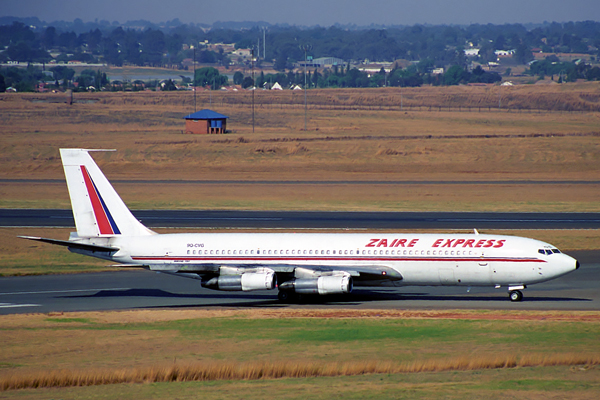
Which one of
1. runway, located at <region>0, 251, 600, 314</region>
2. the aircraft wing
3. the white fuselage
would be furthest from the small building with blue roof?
the aircraft wing

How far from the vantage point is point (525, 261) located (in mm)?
39938

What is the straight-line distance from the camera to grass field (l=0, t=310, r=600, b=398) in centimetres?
2520

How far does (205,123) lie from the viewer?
130 metres

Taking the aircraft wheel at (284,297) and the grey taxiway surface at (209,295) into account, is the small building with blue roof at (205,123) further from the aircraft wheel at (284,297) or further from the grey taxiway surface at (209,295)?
the aircraft wheel at (284,297)

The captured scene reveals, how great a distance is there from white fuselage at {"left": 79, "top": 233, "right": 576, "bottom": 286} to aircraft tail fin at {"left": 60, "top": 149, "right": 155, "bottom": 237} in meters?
0.66

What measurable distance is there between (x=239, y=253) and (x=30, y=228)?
28.5 metres

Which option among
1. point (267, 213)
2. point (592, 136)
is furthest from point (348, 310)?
point (592, 136)

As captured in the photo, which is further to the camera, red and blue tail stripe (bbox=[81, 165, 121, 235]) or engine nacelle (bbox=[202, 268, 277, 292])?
red and blue tail stripe (bbox=[81, 165, 121, 235])

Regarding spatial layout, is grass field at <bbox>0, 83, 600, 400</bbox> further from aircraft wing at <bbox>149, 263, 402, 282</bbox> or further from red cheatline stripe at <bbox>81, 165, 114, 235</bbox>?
red cheatline stripe at <bbox>81, 165, 114, 235</bbox>

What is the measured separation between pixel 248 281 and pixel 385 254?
7.82 metres

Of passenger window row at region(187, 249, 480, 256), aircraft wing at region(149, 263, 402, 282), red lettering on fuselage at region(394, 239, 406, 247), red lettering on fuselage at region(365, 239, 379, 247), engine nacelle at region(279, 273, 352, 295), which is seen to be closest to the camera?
engine nacelle at region(279, 273, 352, 295)

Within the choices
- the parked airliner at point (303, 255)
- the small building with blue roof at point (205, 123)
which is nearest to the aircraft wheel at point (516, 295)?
the parked airliner at point (303, 255)

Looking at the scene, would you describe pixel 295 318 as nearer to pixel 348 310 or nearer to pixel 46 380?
pixel 348 310

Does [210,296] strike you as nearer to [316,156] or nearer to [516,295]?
[516,295]
